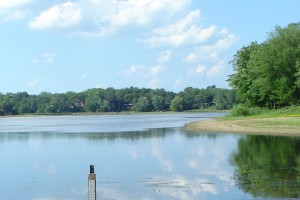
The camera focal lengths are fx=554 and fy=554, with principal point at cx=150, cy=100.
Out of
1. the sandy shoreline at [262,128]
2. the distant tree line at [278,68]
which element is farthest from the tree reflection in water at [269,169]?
the distant tree line at [278,68]

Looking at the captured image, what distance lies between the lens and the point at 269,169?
937 inches

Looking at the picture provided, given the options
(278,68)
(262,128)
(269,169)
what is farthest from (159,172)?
(278,68)

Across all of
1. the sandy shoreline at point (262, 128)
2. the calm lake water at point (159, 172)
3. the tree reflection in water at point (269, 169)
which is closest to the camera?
the tree reflection in water at point (269, 169)

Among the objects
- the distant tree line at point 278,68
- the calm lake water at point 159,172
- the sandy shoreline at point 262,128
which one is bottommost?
the calm lake water at point 159,172

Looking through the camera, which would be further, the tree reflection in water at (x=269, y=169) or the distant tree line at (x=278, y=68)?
the distant tree line at (x=278, y=68)

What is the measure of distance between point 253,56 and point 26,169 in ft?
208

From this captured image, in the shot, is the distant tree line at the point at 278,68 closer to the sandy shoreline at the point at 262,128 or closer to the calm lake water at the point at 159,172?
the sandy shoreline at the point at 262,128

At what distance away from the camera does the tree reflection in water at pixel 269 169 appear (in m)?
18.3

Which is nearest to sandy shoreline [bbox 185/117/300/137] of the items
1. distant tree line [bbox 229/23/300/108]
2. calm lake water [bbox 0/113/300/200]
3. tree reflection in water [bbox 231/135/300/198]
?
calm lake water [bbox 0/113/300/200]

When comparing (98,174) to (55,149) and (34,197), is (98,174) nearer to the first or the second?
(34,197)

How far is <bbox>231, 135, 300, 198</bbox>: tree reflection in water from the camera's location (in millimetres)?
18312

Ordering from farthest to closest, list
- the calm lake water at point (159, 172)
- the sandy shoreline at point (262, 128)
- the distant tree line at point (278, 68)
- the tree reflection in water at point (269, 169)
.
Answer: the distant tree line at point (278, 68), the sandy shoreline at point (262, 128), the calm lake water at point (159, 172), the tree reflection in water at point (269, 169)

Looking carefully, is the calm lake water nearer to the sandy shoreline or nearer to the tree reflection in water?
the tree reflection in water

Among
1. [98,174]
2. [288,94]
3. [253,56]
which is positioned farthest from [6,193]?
[253,56]
